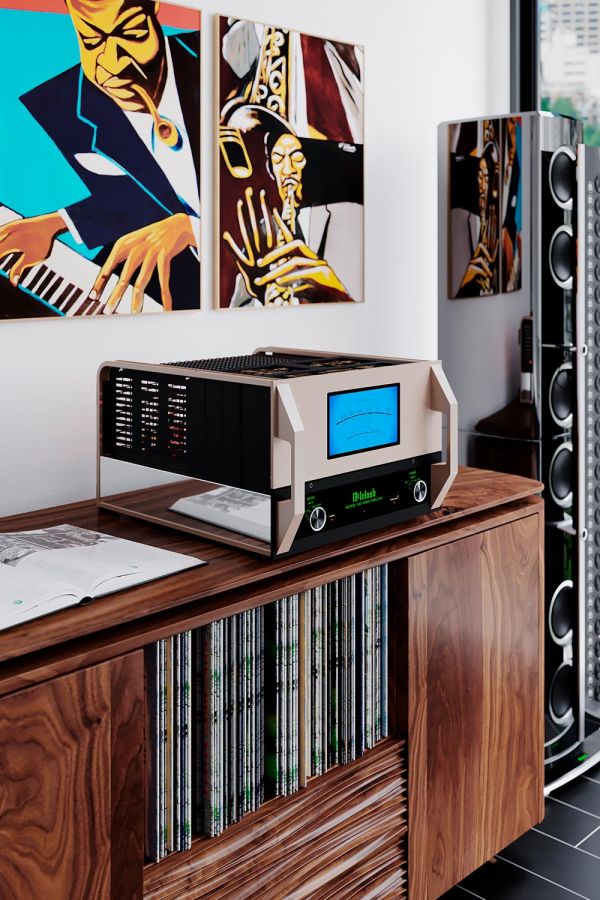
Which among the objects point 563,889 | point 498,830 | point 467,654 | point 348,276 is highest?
point 348,276

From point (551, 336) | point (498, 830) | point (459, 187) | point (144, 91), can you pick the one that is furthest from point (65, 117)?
point (498, 830)

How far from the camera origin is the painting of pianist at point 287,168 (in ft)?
6.63

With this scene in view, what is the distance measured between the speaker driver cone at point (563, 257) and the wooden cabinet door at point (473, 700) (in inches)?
24.9

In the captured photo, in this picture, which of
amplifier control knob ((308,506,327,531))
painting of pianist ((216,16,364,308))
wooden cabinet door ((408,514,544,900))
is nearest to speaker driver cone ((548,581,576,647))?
wooden cabinet door ((408,514,544,900))

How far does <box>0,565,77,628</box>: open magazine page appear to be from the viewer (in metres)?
1.17

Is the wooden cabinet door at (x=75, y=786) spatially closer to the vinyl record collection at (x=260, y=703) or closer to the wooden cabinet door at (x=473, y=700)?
the vinyl record collection at (x=260, y=703)

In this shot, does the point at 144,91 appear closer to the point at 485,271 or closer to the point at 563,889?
the point at 485,271

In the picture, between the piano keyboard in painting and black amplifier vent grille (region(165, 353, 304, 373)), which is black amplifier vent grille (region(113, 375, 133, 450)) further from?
the piano keyboard in painting

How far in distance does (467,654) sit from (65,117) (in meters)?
1.25

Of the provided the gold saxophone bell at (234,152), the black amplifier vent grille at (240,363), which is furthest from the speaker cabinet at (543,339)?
the black amplifier vent grille at (240,363)

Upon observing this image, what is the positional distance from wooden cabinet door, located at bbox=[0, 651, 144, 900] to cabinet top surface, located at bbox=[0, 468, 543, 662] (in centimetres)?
6

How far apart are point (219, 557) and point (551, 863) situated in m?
1.18

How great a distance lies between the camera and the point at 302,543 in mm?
1479

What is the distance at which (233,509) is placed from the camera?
5.21 feet
